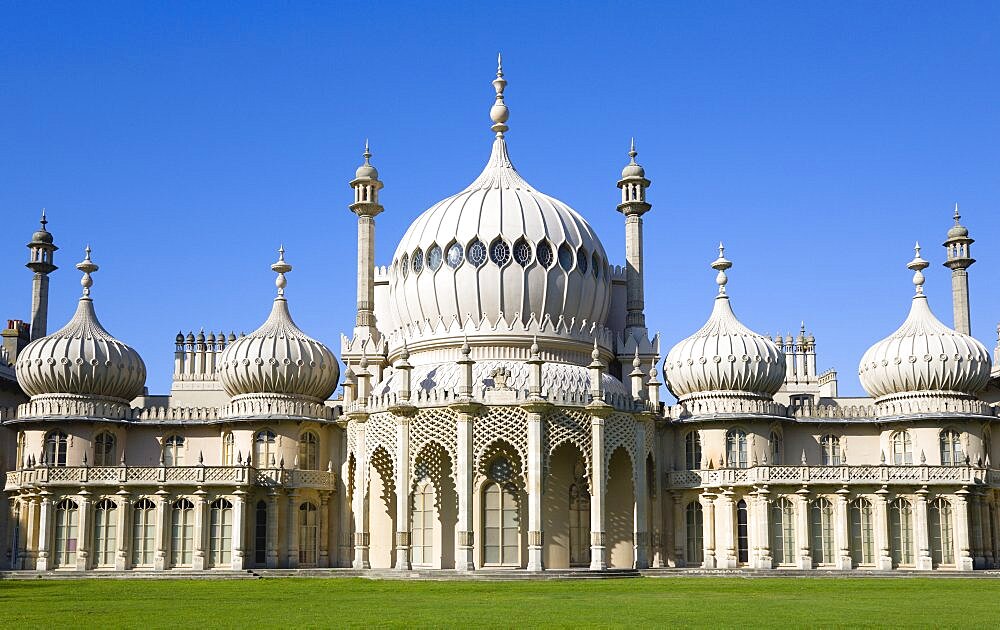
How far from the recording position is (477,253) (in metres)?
55.5

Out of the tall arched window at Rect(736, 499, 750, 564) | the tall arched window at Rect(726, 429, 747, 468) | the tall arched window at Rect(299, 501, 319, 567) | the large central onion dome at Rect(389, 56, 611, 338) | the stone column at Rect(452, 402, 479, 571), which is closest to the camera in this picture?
the stone column at Rect(452, 402, 479, 571)

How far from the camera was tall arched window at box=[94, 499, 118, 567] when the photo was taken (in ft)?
180

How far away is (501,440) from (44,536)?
1881cm

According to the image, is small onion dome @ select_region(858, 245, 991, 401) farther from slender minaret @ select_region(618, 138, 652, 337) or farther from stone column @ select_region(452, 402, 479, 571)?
stone column @ select_region(452, 402, 479, 571)

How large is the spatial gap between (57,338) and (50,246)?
11408 millimetres

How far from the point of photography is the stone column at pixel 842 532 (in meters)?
53.6

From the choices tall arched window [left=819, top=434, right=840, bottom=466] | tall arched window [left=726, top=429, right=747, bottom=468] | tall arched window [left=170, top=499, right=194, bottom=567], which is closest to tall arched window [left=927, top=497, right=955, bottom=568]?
Answer: tall arched window [left=819, top=434, right=840, bottom=466]

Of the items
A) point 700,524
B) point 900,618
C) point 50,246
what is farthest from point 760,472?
point 50,246

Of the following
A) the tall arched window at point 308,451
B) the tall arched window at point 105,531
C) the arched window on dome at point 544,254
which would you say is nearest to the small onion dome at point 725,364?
the arched window on dome at point 544,254

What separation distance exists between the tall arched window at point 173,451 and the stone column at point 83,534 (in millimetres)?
4844

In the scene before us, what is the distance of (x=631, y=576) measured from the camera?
4947 centimetres

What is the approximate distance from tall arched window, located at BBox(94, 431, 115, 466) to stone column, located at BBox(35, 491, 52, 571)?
3.67m

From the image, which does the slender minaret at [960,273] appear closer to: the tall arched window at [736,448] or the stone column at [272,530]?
the tall arched window at [736,448]

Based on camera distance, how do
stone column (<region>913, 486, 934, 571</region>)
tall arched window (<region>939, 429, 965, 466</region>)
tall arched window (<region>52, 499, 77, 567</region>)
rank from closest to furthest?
stone column (<region>913, 486, 934, 571</region>) → tall arched window (<region>52, 499, 77, 567</region>) → tall arched window (<region>939, 429, 965, 466</region>)
